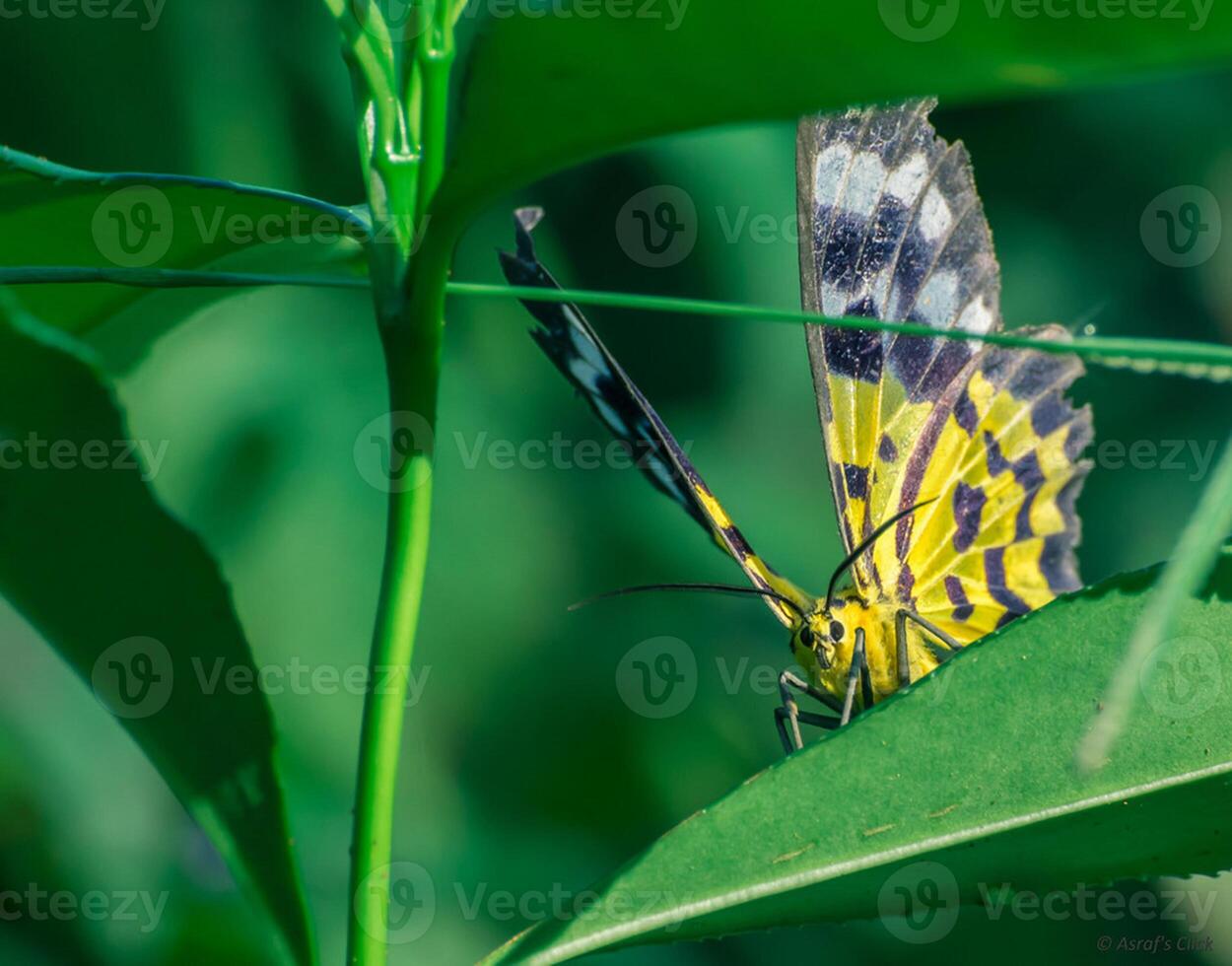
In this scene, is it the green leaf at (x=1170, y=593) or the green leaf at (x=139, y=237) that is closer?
the green leaf at (x=1170, y=593)

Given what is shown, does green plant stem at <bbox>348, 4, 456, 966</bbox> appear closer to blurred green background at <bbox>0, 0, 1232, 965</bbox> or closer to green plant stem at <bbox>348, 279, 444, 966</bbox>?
green plant stem at <bbox>348, 279, 444, 966</bbox>

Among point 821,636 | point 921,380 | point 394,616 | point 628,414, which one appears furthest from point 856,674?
point 394,616

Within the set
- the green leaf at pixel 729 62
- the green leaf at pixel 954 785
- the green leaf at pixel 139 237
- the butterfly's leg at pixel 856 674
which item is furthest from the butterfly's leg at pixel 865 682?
the green leaf at pixel 729 62

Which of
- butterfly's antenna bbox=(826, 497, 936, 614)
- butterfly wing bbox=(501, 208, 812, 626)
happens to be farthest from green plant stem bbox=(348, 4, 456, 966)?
butterfly's antenna bbox=(826, 497, 936, 614)

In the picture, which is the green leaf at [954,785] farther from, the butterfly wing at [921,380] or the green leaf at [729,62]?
the butterfly wing at [921,380]

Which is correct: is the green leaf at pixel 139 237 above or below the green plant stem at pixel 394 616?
above

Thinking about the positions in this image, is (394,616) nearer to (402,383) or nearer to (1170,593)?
(402,383)
